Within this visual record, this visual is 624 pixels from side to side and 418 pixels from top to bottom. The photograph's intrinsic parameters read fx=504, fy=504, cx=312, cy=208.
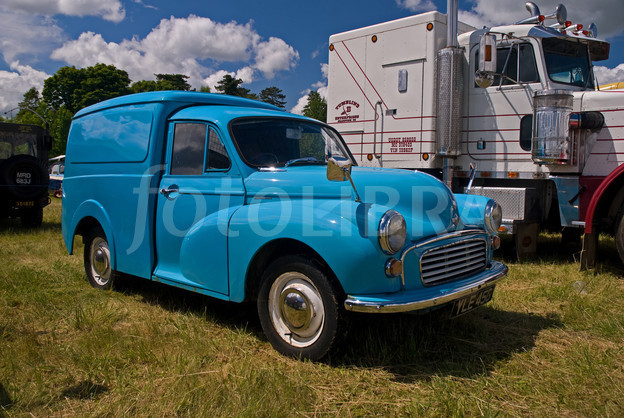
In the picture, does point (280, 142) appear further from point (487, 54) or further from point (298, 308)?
point (487, 54)

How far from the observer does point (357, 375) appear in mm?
3201

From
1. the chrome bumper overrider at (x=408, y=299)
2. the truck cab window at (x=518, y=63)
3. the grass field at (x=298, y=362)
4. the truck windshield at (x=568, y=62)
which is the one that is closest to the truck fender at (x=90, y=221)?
the grass field at (x=298, y=362)

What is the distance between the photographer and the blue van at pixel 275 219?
3.12 metres

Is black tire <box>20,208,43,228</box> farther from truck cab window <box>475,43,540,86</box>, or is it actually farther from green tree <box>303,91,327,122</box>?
green tree <box>303,91,327,122</box>

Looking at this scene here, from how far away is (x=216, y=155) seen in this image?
414cm

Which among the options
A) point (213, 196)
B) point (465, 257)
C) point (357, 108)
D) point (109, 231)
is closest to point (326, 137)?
point (213, 196)

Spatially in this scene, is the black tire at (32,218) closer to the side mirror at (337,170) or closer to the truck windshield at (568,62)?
the side mirror at (337,170)

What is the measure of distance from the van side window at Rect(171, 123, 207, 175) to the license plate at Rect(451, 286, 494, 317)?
2269mm

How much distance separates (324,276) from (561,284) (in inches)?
135

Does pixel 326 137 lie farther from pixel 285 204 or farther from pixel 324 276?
pixel 324 276

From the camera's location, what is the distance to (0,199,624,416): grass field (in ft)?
9.28

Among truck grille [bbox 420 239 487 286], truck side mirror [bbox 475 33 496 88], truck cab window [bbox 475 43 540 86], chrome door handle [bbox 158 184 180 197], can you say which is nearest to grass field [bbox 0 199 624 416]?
truck grille [bbox 420 239 487 286]

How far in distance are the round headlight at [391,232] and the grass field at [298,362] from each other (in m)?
0.70

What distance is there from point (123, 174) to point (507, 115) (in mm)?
5215
